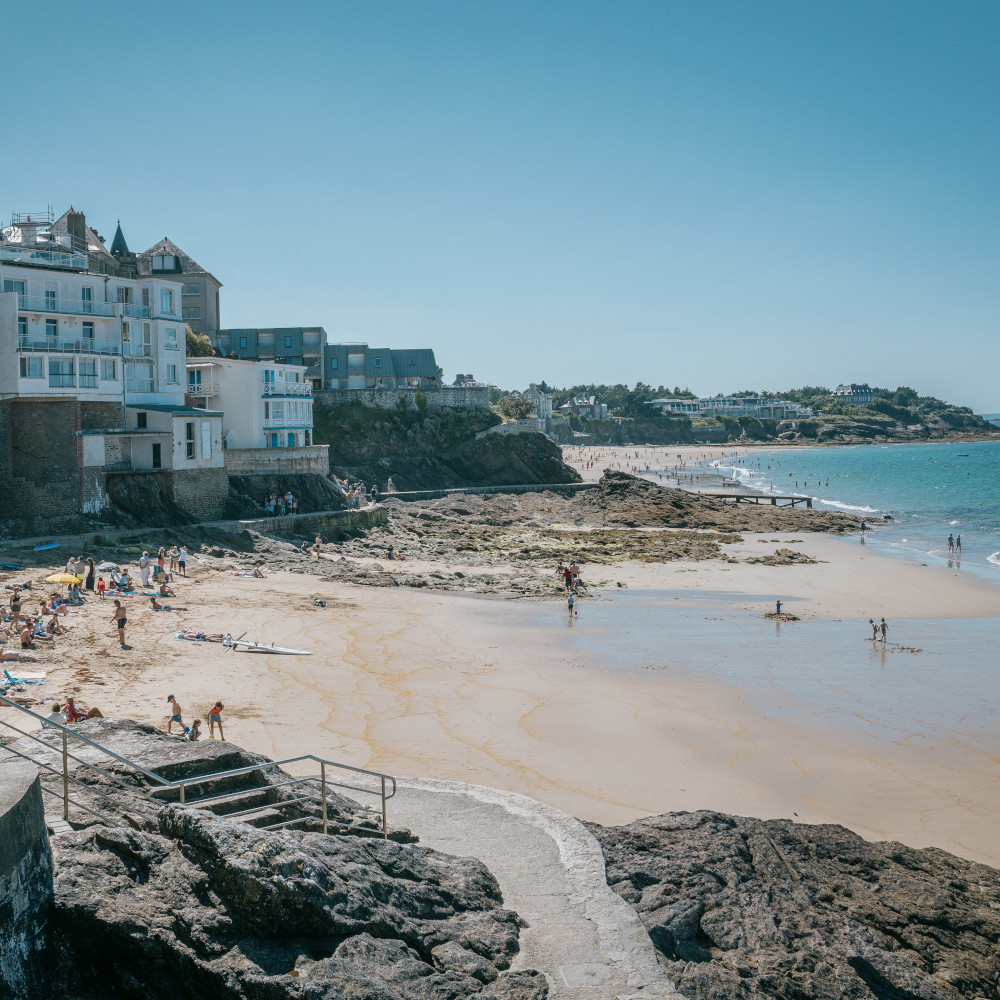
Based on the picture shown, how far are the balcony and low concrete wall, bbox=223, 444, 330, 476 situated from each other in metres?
8.47

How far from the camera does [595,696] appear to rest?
1905cm

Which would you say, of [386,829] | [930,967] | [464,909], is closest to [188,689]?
[386,829]

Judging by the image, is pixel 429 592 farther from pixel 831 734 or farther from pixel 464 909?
pixel 464 909

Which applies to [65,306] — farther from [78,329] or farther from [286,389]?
[286,389]

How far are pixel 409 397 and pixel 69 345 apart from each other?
32.4m

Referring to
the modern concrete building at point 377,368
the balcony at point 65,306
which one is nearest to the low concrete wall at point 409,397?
the modern concrete building at point 377,368

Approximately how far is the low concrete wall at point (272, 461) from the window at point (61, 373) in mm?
8481

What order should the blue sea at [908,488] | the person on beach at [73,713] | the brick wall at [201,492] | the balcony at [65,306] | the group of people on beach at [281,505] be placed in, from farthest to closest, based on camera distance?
the blue sea at [908,488] < the group of people on beach at [281,505] < the brick wall at [201,492] < the balcony at [65,306] < the person on beach at [73,713]

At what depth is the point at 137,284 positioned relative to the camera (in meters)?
36.8

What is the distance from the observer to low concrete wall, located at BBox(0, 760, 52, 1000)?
467cm

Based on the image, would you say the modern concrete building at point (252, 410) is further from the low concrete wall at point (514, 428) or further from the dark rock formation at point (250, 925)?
the dark rock formation at point (250, 925)

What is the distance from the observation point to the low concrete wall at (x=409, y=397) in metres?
62.3

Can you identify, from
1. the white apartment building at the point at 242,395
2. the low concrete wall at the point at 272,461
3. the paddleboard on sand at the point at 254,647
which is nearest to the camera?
the paddleboard on sand at the point at 254,647

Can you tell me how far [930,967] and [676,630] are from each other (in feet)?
56.4
